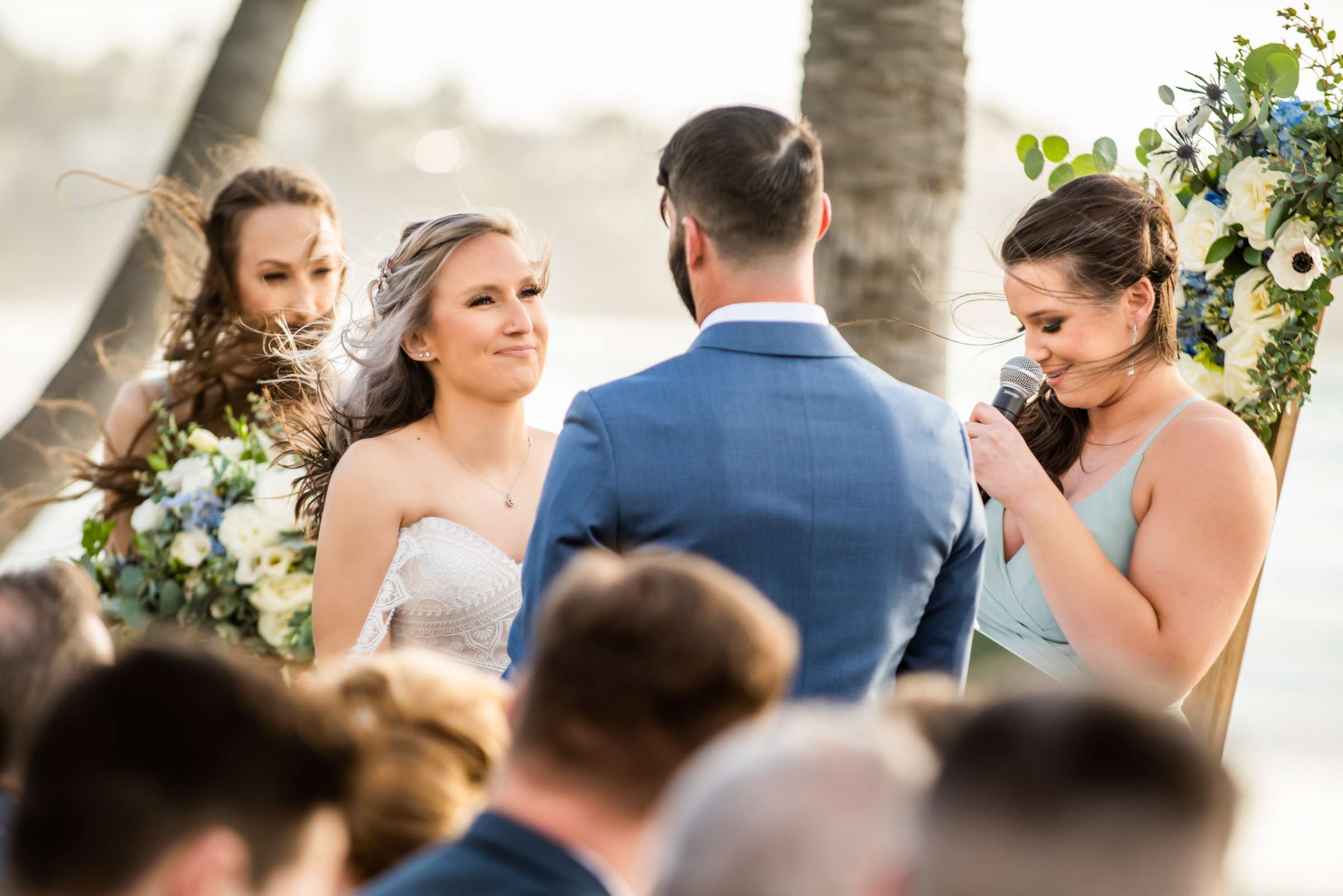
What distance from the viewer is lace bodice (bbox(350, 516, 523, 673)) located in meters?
3.63

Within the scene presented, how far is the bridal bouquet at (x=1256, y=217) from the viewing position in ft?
12.1

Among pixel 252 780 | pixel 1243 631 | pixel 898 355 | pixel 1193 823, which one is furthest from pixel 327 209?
pixel 1193 823

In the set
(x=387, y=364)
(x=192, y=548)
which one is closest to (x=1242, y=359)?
(x=387, y=364)

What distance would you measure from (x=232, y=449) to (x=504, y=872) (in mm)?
3314

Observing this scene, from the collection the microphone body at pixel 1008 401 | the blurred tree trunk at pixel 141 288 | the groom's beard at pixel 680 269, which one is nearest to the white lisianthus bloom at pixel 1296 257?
the microphone body at pixel 1008 401

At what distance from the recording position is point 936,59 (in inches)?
225

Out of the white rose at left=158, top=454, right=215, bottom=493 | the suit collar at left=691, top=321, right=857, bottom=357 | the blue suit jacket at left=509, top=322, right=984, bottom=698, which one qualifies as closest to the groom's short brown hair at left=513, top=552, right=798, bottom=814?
the blue suit jacket at left=509, top=322, right=984, bottom=698

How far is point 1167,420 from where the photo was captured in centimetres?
343

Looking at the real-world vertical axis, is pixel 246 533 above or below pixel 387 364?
below

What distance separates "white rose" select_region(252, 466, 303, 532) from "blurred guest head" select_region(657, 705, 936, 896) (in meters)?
3.25

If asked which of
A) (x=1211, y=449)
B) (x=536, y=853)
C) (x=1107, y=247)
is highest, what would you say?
(x=1107, y=247)

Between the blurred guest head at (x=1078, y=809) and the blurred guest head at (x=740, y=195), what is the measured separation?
1.73 meters

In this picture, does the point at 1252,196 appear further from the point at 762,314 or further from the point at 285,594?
the point at 285,594

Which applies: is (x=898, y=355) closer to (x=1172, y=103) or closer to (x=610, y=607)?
(x=1172, y=103)
